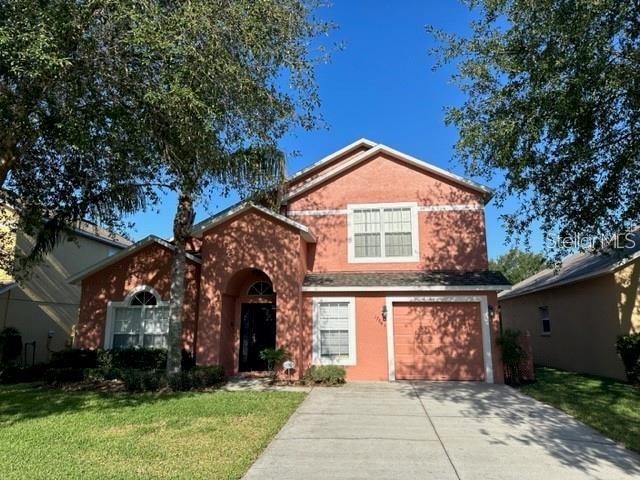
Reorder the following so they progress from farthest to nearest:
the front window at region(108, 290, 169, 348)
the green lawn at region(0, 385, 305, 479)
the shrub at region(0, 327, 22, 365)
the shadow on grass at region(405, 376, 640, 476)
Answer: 1. the shrub at region(0, 327, 22, 365)
2. the front window at region(108, 290, 169, 348)
3. the shadow on grass at region(405, 376, 640, 476)
4. the green lawn at region(0, 385, 305, 479)

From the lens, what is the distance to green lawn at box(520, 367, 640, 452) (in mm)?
8268

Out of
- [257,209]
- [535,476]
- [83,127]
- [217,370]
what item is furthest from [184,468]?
[257,209]

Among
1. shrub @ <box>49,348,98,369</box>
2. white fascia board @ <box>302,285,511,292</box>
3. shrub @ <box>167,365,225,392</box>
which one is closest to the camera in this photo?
shrub @ <box>167,365,225,392</box>

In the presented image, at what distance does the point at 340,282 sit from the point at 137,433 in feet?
26.9

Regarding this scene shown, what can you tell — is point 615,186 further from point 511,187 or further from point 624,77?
point 624,77

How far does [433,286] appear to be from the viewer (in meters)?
14.2

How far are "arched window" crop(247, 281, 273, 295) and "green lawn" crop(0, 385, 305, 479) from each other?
463 centimetres

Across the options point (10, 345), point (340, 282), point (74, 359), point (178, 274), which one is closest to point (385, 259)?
point (340, 282)

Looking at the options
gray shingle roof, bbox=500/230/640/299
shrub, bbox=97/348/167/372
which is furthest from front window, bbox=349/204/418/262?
shrub, bbox=97/348/167/372

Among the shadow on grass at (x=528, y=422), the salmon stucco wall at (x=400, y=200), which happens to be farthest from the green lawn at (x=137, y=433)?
the salmon stucco wall at (x=400, y=200)

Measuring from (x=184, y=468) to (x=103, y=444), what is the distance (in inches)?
76.7

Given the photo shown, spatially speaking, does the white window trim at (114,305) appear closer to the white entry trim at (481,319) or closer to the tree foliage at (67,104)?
the tree foliage at (67,104)

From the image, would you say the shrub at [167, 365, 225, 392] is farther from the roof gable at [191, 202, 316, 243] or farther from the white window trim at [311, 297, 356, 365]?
the roof gable at [191, 202, 316, 243]

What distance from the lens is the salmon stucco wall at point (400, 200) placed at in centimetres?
1543
